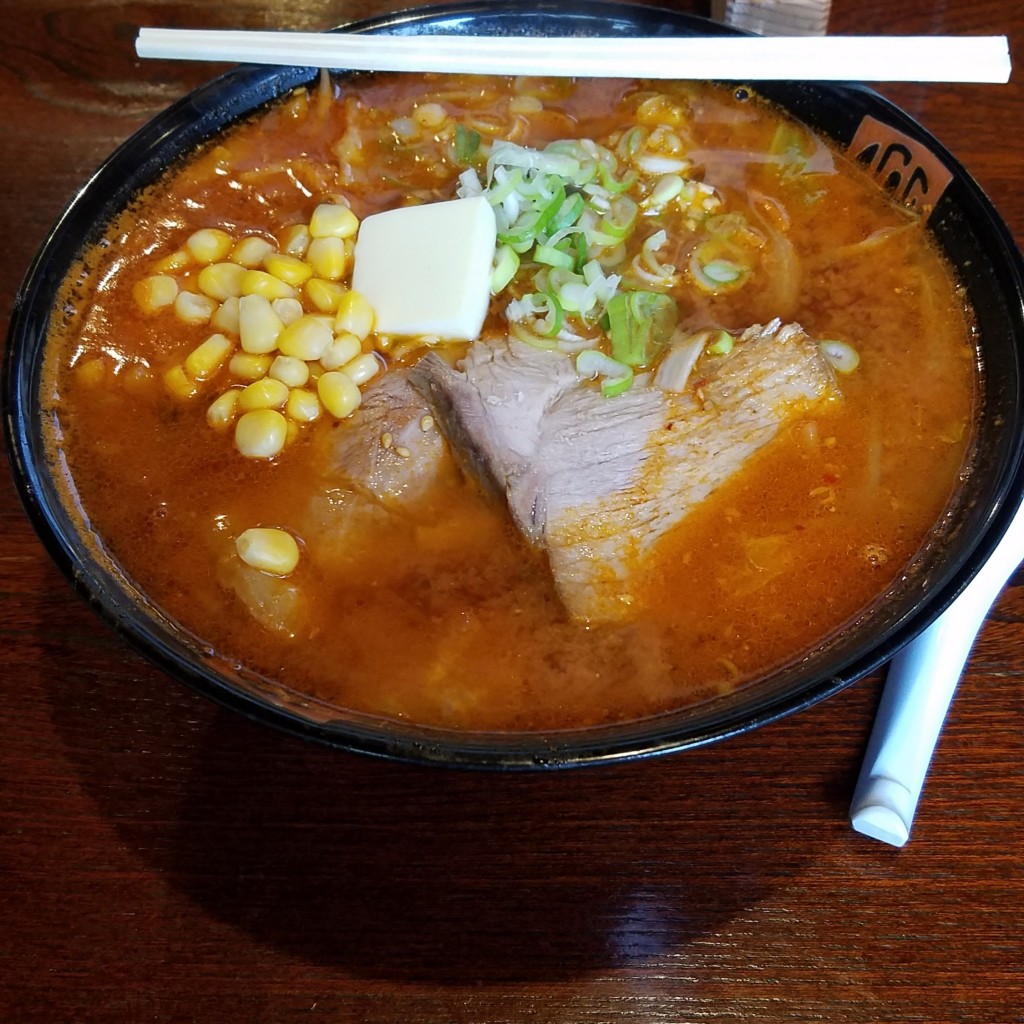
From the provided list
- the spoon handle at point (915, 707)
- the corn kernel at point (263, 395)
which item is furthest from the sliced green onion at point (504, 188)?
the spoon handle at point (915, 707)

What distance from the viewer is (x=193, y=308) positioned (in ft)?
6.41

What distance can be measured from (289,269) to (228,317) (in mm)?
175

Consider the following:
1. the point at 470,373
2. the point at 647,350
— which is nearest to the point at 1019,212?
the point at 647,350

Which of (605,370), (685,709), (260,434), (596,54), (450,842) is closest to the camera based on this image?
(685,709)

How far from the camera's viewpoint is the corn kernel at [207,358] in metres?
1.87

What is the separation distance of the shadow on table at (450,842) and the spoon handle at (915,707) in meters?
0.07

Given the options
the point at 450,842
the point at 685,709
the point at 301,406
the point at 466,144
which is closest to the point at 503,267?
the point at 466,144

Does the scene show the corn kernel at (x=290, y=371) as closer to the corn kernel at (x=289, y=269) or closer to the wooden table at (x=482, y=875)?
the corn kernel at (x=289, y=269)

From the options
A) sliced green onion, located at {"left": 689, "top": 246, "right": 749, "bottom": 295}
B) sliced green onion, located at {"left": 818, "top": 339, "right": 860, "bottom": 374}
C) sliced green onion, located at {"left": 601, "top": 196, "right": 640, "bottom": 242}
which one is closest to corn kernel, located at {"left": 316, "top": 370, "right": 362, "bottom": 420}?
sliced green onion, located at {"left": 601, "top": 196, "right": 640, "bottom": 242}

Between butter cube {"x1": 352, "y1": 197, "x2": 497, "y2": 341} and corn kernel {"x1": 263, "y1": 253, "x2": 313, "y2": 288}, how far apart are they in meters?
0.11

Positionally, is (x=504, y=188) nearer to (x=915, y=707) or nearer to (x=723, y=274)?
(x=723, y=274)

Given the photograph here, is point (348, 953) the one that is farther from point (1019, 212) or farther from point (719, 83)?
point (1019, 212)

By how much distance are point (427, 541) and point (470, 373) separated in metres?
0.39

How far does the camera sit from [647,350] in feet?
6.23
